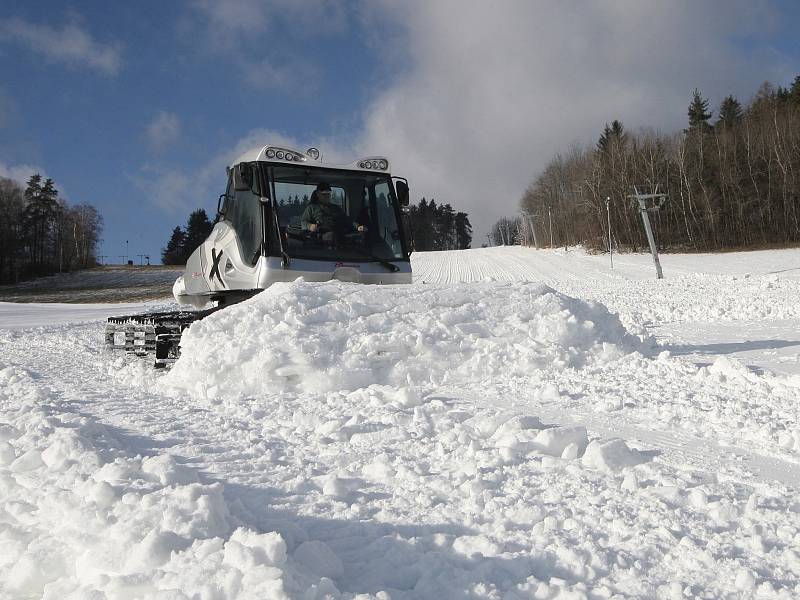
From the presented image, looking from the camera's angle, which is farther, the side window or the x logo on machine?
the x logo on machine

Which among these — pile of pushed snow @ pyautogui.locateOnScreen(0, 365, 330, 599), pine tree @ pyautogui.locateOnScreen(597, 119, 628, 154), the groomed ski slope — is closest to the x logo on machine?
the groomed ski slope

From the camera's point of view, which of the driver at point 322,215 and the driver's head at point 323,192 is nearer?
the driver at point 322,215

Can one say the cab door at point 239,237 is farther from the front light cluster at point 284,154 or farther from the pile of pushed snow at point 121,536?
the pile of pushed snow at point 121,536

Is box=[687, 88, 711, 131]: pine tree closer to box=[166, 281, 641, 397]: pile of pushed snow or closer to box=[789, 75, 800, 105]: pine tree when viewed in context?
box=[789, 75, 800, 105]: pine tree

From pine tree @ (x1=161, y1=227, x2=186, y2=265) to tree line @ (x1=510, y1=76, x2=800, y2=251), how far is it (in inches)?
1924

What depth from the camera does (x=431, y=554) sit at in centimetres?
217

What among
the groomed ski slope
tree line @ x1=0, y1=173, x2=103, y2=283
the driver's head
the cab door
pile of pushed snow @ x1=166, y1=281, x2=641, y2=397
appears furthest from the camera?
tree line @ x1=0, y1=173, x2=103, y2=283

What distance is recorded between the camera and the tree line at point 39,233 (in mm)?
58594

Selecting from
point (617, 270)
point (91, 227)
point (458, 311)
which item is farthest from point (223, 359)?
point (91, 227)

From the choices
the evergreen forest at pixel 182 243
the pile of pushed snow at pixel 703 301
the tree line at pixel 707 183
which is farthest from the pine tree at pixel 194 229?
the pile of pushed snow at pixel 703 301

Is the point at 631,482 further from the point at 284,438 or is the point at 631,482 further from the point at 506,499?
the point at 284,438

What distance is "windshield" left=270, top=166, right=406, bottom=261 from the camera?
6.99m

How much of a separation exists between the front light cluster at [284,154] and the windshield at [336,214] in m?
0.12

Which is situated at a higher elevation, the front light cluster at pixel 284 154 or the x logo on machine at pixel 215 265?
the front light cluster at pixel 284 154
